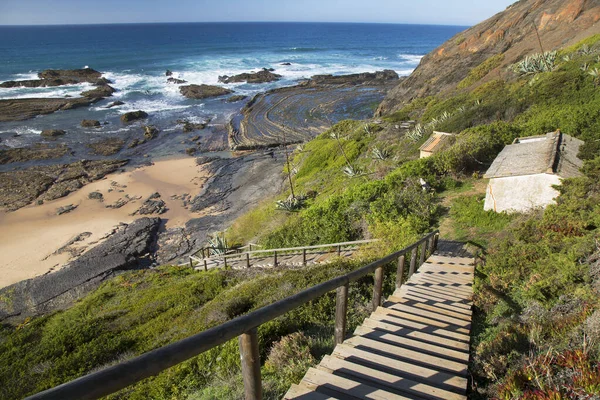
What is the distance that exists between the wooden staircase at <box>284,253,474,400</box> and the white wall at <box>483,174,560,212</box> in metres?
6.77

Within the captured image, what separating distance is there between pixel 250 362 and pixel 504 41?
40.8 meters

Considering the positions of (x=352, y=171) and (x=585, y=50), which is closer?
(x=352, y=171)

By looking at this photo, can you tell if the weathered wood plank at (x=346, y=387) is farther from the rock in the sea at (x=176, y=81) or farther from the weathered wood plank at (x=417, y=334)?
the rock in the sea at (x=176, y=81)

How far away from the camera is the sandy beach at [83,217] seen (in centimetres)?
1983

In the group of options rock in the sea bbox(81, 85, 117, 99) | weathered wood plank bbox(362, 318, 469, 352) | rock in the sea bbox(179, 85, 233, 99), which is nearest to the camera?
weathered wood plank bbox(362, 318, 469, 352)

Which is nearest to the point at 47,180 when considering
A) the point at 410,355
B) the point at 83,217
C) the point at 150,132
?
the point at 83,217

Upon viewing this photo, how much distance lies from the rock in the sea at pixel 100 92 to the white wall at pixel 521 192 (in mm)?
55195

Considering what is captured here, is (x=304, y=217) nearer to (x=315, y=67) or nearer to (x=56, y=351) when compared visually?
(x=56, y=351)

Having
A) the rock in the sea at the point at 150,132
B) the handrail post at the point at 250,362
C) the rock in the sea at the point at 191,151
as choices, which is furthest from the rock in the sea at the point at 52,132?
the handrail post at the point at 250,362

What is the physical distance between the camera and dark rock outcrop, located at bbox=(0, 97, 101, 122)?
44.0 metres

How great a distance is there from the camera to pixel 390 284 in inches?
330

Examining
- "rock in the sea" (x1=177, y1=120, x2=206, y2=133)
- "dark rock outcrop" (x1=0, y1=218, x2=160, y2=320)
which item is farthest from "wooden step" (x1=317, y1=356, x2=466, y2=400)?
"rock in the sea" (x1=177, y1=120, x2=206, y2=133)

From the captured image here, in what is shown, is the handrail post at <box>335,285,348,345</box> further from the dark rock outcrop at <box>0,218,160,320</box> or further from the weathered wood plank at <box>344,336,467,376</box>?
the dark rock outcrop at <box>0,218,160,320</box>

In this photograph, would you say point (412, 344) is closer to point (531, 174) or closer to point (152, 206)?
point (531, 174)
